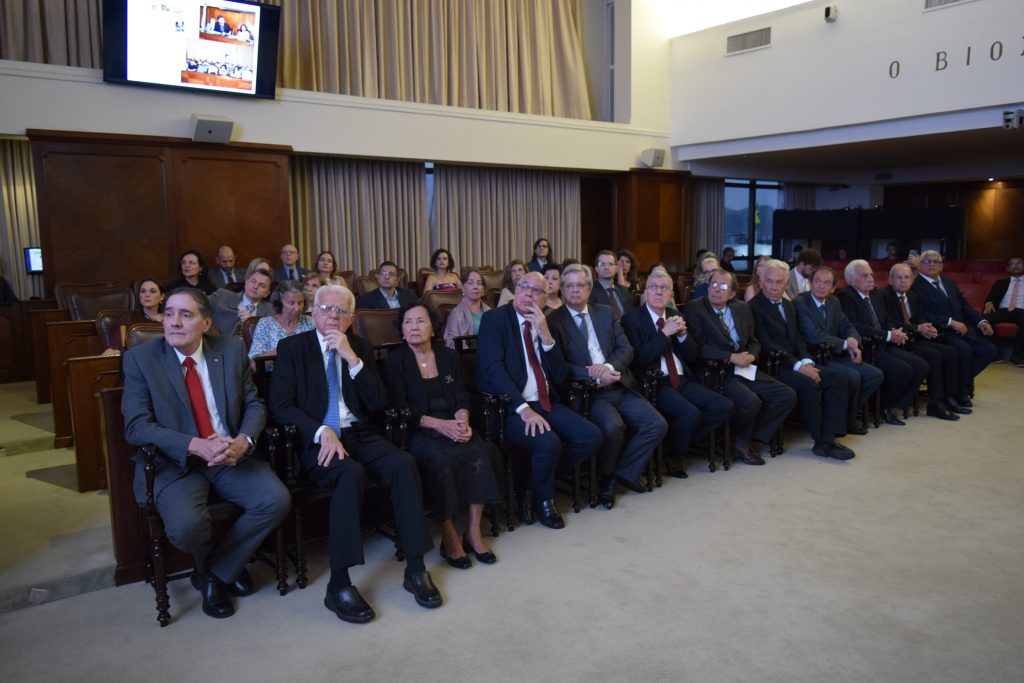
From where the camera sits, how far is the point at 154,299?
5000 mm

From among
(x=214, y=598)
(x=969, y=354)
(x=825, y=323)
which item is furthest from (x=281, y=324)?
(x=969, y=354)

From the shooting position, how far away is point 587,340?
419 cm

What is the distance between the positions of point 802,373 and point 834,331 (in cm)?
71

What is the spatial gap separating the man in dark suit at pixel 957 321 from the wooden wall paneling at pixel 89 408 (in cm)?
596

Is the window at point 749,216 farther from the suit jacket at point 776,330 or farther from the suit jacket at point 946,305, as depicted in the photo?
the suit jacket at point 776,330

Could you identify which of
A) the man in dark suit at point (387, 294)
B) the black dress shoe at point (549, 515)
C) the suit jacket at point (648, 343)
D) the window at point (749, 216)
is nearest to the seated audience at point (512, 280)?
the man in dark suit at point (387, 294)

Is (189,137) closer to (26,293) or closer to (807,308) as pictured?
(26,293)

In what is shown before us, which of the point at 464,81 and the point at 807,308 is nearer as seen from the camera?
the point at 807,308

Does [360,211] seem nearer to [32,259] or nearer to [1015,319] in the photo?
[32,259]

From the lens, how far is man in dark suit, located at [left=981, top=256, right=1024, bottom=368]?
26.4ft

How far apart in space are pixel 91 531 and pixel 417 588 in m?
1.62

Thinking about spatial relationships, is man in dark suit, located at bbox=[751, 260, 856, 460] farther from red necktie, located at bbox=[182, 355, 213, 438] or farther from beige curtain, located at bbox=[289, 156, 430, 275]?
beige curtain, located at bbox=[289, 156, 430, 275]

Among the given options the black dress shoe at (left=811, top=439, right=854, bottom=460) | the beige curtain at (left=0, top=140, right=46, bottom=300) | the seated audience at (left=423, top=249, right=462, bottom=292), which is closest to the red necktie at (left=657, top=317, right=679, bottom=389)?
the black dress shoe at (left=811, top=439, right=854, bottom=460)

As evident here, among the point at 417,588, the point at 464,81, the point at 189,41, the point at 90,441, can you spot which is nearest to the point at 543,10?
the point at 464,81
